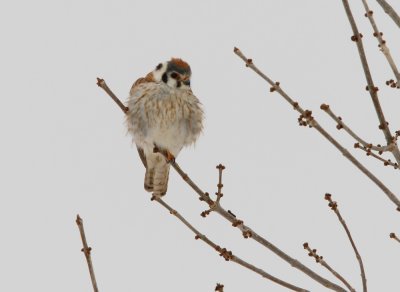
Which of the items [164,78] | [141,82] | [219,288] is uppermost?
[141,82]

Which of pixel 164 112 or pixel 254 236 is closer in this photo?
pixel 254 236

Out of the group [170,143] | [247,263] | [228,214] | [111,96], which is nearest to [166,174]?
[170,143]

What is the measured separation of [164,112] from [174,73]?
0.45 m

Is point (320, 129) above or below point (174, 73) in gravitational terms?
below

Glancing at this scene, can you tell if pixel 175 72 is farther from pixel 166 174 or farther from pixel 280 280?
pixel 280 280

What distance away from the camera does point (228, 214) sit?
2.91 m

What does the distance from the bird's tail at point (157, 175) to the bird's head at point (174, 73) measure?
29.0 inches

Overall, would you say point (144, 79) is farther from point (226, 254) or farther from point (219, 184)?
point (226, 254)

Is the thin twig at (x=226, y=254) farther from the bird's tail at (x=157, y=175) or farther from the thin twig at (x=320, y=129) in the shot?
the bird's tail at (x=157, y=175)

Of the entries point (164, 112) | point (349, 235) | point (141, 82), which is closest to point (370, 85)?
point (349, 235)

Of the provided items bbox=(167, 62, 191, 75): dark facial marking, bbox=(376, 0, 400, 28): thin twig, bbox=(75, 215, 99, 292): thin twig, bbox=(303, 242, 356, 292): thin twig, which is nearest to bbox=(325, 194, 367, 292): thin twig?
bbox=(303, 242, 356, 292): thin twig

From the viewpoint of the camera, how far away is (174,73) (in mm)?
5621

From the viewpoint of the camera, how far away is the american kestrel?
535 cm

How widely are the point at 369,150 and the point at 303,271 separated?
591mm
